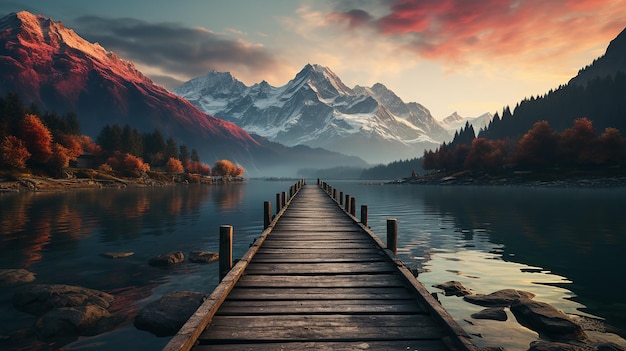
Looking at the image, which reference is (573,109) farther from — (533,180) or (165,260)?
(165,260)

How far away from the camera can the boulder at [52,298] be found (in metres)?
11.9

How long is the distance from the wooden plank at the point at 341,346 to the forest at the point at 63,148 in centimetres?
9491

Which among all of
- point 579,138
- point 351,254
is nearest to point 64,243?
point 351,254

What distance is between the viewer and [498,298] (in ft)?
43.1

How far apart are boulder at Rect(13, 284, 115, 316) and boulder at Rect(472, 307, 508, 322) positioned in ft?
41.6

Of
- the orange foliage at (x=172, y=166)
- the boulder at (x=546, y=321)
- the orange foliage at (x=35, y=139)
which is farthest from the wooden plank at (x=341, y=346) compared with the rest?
the orange foliage at (x=172, y=166)

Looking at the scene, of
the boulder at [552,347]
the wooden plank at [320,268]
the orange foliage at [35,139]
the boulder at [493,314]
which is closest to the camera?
the boulder at [552,347]

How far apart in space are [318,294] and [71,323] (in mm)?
7426

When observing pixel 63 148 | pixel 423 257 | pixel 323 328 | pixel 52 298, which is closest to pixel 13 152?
pixel 63 148

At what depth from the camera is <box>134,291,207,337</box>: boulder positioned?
1071 cm

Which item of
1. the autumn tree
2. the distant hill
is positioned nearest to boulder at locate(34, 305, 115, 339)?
the autumn tree

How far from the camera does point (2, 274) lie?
50.4 feet

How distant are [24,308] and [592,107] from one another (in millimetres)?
185537

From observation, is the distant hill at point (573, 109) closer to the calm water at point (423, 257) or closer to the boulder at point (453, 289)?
the calm water at point (423, 257)
